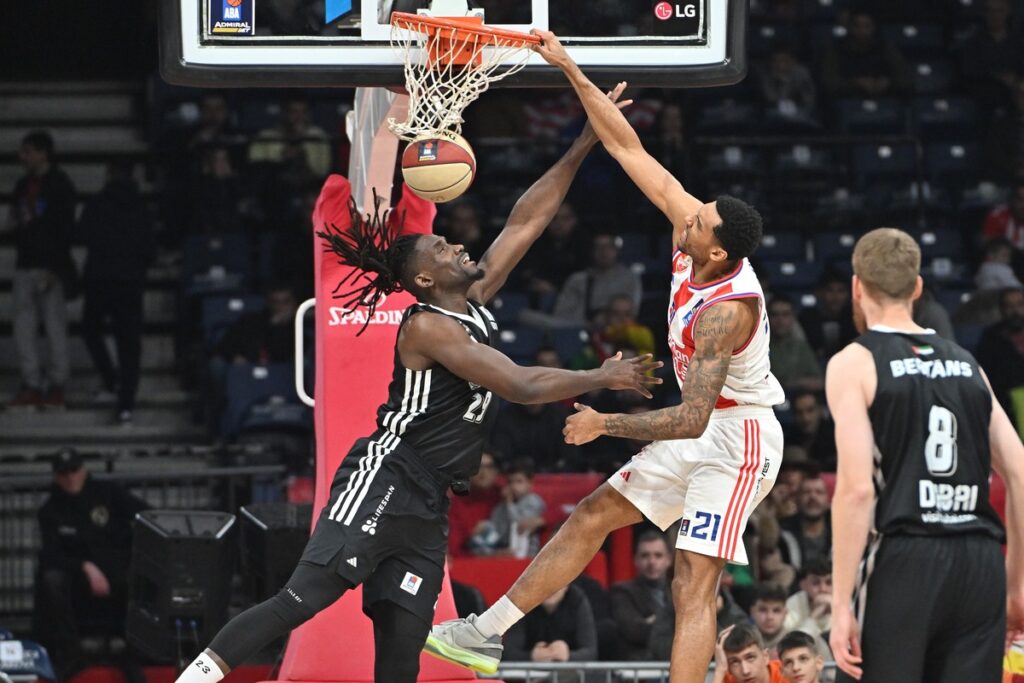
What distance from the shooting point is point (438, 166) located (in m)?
7.02

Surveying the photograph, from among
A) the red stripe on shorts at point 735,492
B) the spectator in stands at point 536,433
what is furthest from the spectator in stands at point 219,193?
the red stripe on shorts at point 735,492

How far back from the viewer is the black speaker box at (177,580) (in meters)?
9.89

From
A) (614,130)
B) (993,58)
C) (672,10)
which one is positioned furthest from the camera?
(993,58)

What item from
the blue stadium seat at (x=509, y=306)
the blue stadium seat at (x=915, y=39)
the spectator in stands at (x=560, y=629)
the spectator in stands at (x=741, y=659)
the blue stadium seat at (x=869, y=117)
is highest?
the blue stadium seat at (x=915, y=39)

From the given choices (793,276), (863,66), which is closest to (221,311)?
(793,276)

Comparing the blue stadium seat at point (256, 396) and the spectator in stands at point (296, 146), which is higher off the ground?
the spectator in stands at point (296, 146)

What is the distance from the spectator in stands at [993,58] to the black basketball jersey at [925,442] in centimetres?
1123

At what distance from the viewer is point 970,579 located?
5.45 metres

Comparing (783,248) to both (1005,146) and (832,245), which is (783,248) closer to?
(832,245)

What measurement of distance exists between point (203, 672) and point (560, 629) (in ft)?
13.7

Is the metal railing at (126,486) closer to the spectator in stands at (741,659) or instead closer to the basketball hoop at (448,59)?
the spectator in stands at (741,659)

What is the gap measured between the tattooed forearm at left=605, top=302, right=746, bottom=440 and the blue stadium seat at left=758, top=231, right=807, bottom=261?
8.26 m

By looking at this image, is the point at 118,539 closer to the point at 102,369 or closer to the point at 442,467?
the point at 102,369

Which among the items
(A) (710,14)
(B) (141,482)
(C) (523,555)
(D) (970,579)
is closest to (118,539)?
(B) (141,482)
